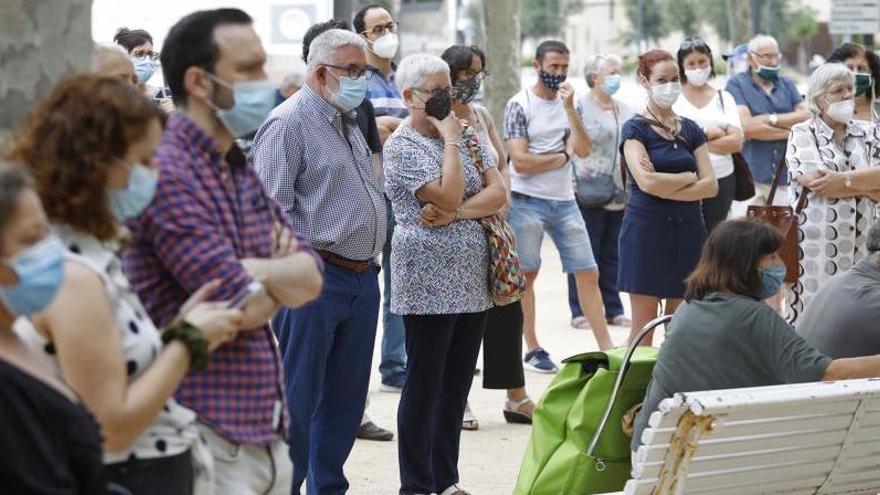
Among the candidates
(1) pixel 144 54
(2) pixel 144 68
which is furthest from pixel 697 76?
(2) pixel 144 68

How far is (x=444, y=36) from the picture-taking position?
124 feet

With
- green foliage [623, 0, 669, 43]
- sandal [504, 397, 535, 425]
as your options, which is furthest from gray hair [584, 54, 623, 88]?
green foliage [623, 0, 669, 43]

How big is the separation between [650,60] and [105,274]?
5.91 m

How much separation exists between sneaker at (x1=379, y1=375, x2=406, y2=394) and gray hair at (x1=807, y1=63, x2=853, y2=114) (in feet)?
8.78

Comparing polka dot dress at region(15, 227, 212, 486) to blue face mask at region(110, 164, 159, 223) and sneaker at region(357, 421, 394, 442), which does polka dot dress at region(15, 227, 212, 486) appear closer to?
blue face mask at region(110, 164, 159, 223)

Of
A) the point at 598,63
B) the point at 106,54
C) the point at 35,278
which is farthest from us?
the point at 598,63

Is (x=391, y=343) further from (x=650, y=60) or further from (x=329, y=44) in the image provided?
(x=329, y=44)

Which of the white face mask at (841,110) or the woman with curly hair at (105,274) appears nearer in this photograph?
the woman with curly hair at (105,274)

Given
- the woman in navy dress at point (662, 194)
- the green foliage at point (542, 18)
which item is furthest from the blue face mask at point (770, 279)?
the green foliage at point (542, 18)

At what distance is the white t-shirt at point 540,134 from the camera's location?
9773mm

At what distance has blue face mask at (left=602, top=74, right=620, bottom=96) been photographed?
10.9 metres

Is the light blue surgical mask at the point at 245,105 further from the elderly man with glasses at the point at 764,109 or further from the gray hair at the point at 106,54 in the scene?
the elderly man with glasses at the point at 764,109

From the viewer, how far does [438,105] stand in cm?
638

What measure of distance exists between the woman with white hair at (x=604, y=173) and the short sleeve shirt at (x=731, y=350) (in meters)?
5.28
